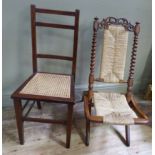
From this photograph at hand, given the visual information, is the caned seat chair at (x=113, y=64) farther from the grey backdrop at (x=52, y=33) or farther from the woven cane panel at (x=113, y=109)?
the grey backdrop at (x=52, y=33)

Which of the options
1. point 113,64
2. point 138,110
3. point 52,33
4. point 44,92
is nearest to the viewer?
point 44,92

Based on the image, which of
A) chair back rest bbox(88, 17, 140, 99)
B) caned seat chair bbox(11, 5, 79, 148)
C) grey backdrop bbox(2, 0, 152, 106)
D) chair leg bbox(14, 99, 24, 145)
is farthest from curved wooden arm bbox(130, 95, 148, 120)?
chair leg bbox(14, 99, 24, 145)

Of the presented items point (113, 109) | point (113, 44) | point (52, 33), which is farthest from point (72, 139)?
point (52, 33)

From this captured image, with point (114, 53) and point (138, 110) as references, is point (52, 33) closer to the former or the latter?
point (114, 53)

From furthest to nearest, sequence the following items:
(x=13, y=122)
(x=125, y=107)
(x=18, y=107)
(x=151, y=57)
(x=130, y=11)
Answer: (x=151, y=57), (x=130, y=11), (x=13, y=122), (x=125, y=107), (x=18, y=107)

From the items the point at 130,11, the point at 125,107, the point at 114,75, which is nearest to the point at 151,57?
the point at 130,11

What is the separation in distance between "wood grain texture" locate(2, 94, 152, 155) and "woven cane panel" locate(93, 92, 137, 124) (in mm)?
340

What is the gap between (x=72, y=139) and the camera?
1.76 m

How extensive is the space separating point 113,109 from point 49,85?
518 mm

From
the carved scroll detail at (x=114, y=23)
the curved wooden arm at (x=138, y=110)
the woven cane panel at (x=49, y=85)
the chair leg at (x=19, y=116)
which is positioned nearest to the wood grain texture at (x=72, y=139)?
the chair leg at (x=19, y=116)

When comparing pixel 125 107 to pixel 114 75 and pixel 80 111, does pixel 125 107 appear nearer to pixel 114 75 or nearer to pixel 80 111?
pixel 114 75

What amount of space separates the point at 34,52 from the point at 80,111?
77 cm

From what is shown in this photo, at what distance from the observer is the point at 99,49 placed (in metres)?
2.09

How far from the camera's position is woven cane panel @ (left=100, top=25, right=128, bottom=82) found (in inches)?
66.7
